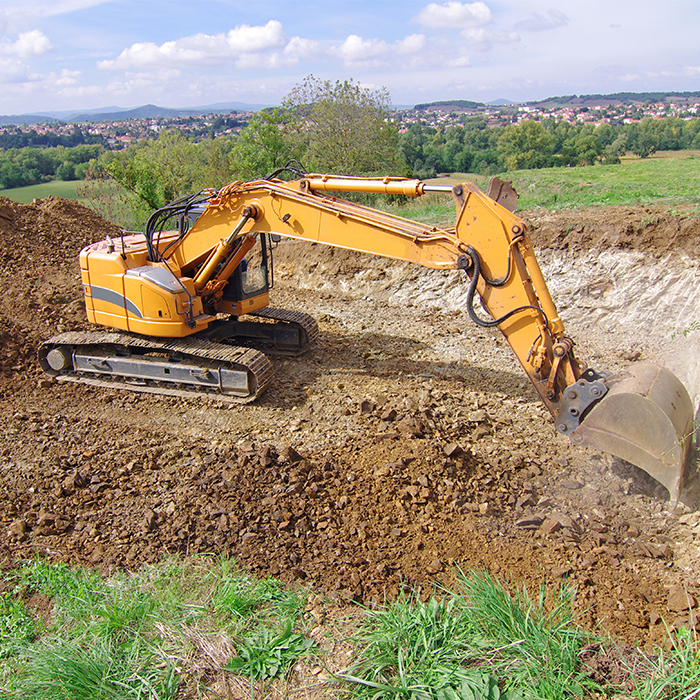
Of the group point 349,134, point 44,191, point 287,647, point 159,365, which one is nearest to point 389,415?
point 287,647

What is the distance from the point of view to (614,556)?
4.41 m

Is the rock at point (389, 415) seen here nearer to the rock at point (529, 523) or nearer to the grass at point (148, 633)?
the rock at point (529, 523)

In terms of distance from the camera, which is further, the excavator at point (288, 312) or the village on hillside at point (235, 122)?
the village on hillside at point (235, 122)

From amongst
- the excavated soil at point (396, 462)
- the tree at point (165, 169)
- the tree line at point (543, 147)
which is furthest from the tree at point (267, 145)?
the excavated soil at point (396, 462)

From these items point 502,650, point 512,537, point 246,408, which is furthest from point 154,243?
point 502,650

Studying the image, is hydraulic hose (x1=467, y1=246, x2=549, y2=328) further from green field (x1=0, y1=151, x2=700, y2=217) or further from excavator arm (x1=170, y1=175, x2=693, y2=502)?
green field (x1=0, y1=151, x2=700, y2=217)

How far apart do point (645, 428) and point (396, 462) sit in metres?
2.33

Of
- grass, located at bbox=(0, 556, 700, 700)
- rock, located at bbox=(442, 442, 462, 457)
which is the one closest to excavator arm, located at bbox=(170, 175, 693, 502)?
rock, located at bbox=(442, 442, 462, 457)

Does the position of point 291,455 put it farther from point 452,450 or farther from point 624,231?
point 624,231

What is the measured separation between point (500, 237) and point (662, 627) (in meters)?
3.43

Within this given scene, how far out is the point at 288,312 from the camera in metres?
8.95

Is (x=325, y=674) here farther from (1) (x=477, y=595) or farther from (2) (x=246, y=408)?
(2) (x=246, y=408)

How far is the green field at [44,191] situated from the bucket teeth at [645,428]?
3836 centimetres

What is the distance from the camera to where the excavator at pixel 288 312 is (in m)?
4.81
